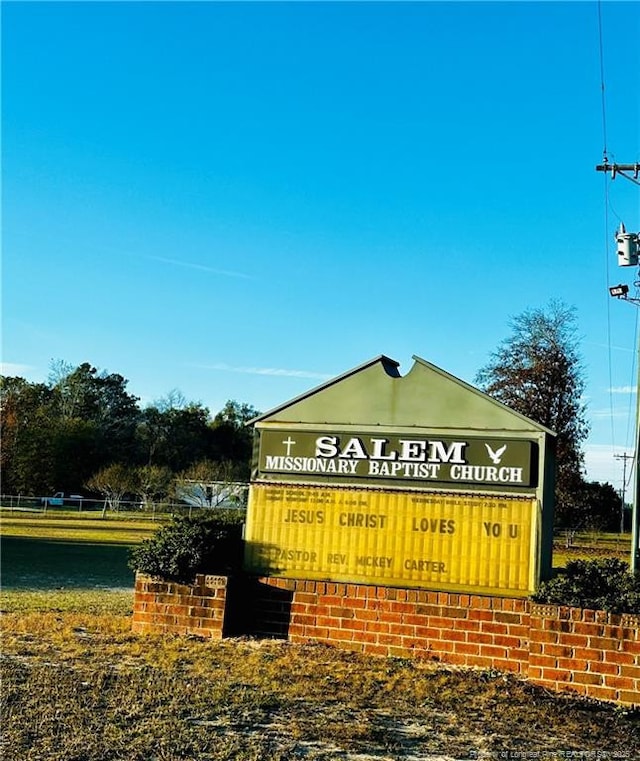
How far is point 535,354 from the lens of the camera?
37062mm

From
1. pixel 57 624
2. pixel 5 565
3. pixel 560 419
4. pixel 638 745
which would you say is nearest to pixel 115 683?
pixel 57 624

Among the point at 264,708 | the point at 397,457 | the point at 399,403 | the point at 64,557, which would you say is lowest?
the point at 64,557

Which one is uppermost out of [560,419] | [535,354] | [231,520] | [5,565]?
[535,354]

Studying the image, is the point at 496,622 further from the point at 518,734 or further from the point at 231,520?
the point at 231,520

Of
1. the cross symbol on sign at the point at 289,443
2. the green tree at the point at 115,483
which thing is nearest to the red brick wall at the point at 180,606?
the cross symbol on sign at the point at 289,443

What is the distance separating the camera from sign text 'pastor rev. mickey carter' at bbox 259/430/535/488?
353 inches

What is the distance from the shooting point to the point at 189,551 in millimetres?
9469

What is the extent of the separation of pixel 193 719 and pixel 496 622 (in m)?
3.81

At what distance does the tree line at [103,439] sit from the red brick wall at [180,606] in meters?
44.9

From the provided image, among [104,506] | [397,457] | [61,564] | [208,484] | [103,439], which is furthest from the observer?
[103,439]

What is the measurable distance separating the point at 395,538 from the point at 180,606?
271 cm

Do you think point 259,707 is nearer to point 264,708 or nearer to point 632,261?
point 264,708

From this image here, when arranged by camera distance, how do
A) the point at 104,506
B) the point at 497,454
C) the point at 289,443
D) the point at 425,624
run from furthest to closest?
the point at 104,506
the point at 289,443
the point at 497,454
the point at 425,624

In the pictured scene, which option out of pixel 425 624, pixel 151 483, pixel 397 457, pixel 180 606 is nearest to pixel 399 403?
pixel 397 457
